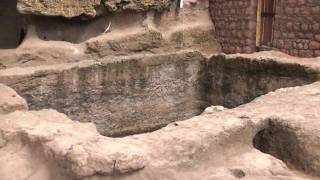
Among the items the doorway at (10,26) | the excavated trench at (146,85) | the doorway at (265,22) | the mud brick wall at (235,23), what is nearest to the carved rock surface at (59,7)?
the excavated trench at (146,85)

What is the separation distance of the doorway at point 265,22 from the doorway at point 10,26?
426 cm

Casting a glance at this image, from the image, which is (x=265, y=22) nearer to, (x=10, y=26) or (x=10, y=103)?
(x=10, y=26)

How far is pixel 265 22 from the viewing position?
7.55 meters

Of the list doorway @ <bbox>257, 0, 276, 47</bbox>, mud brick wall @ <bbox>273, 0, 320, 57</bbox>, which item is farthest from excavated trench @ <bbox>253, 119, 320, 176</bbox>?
doorway @ <bbox>257, 0, 276, 47</bbox>

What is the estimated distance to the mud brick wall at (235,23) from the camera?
7.73 metres

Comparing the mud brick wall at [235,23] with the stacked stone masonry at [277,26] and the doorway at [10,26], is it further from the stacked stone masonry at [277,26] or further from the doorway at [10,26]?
the doorway at [10,26]

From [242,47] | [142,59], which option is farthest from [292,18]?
[142,59]

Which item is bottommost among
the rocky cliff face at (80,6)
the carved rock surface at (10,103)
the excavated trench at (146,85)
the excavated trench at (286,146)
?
the excavated trench at (146,85)

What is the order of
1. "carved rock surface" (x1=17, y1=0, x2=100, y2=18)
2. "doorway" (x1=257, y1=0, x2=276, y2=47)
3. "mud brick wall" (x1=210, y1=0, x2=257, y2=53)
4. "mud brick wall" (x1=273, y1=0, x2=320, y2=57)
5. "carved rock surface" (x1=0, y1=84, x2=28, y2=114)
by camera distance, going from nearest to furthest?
"carved rock surface" (x1=0, y1=84, x2=28, y2=114)
"carved rock surface" (x1=17, y1=0, x2=100, y2=18)
"mud brick wall" (x1=273, y1=0, x2=320, y2=57)
"doorway" (x1=257, y1=0, x2=276, y2=47)
"mud brick wall" (x1=210, y1=0, x2=257, y2=53)

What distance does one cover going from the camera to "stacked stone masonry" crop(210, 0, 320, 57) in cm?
672

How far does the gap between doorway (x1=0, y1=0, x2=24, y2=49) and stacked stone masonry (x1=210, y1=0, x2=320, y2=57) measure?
3615mm

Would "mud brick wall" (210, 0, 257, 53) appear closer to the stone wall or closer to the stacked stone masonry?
the stacked stone masonry

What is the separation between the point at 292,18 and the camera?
6988 mm

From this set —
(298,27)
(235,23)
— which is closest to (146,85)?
(235,23)
